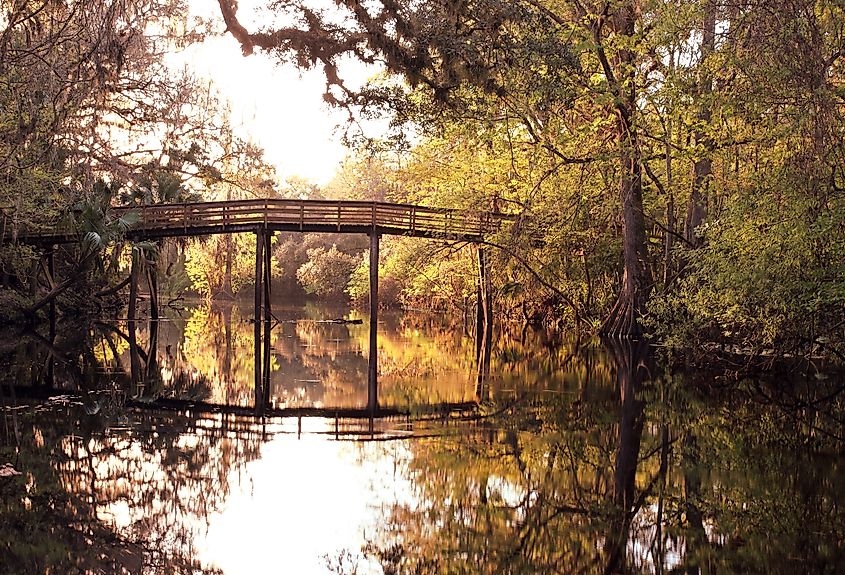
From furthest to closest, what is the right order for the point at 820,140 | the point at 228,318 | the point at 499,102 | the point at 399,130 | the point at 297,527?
the point at 228,318, the point at 499,102, the point at 399,130, the point at 820,140, the point at 297,527

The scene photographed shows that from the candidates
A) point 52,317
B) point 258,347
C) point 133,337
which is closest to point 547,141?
point 258,347

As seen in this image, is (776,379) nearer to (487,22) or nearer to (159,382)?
(487,22)

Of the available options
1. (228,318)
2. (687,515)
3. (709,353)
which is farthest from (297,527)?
(228,318)

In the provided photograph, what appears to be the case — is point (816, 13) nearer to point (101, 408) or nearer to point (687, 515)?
point (687, 515)

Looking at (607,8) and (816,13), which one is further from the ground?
(607,8)

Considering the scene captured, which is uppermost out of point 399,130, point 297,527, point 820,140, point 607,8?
point 607,8

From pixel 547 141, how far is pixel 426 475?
14.3 meters

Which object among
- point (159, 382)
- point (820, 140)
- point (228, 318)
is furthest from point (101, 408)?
point (228, 318)

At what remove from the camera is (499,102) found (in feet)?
60.1

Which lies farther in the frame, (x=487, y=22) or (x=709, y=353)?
(x=709, y=353)

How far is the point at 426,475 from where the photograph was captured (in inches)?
331

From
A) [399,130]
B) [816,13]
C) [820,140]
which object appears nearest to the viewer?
[820,140]

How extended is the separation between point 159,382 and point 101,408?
125 inches

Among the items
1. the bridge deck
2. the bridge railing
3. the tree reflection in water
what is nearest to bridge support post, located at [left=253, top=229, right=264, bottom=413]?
the bridge deck
